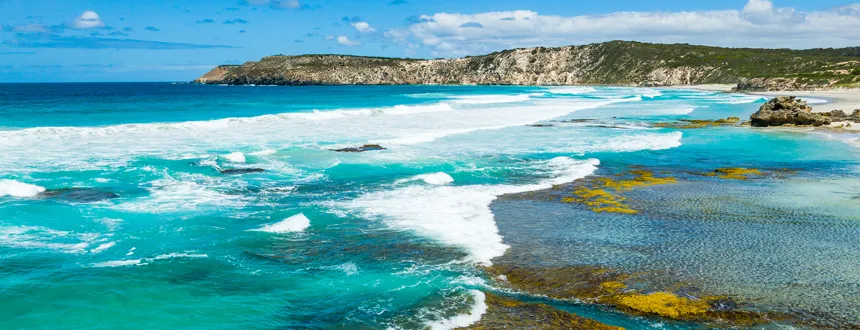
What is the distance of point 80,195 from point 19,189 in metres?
1.89

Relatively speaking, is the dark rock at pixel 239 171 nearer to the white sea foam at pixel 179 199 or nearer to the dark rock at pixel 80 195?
the white sea foam at pixel 179 199

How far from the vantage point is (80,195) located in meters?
18.3

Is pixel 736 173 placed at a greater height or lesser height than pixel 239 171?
lesser

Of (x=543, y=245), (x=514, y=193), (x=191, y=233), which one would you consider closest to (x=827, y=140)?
(x=514, y=193)

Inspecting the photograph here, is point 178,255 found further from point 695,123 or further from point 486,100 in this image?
point 486,100

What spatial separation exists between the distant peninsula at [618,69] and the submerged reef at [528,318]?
300ft

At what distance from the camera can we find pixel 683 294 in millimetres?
9789

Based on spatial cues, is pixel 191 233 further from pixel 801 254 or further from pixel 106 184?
pixel 801 254

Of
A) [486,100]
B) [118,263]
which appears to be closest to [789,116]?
[118,263]

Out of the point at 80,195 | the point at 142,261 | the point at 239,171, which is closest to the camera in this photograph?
the point at 142,261

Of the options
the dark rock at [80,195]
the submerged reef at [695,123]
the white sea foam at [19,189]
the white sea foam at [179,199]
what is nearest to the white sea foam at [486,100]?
the submerged reef at [695,123]

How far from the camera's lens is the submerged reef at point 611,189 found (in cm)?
1640

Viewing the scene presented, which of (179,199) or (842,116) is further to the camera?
(842,116)

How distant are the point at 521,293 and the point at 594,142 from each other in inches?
912
